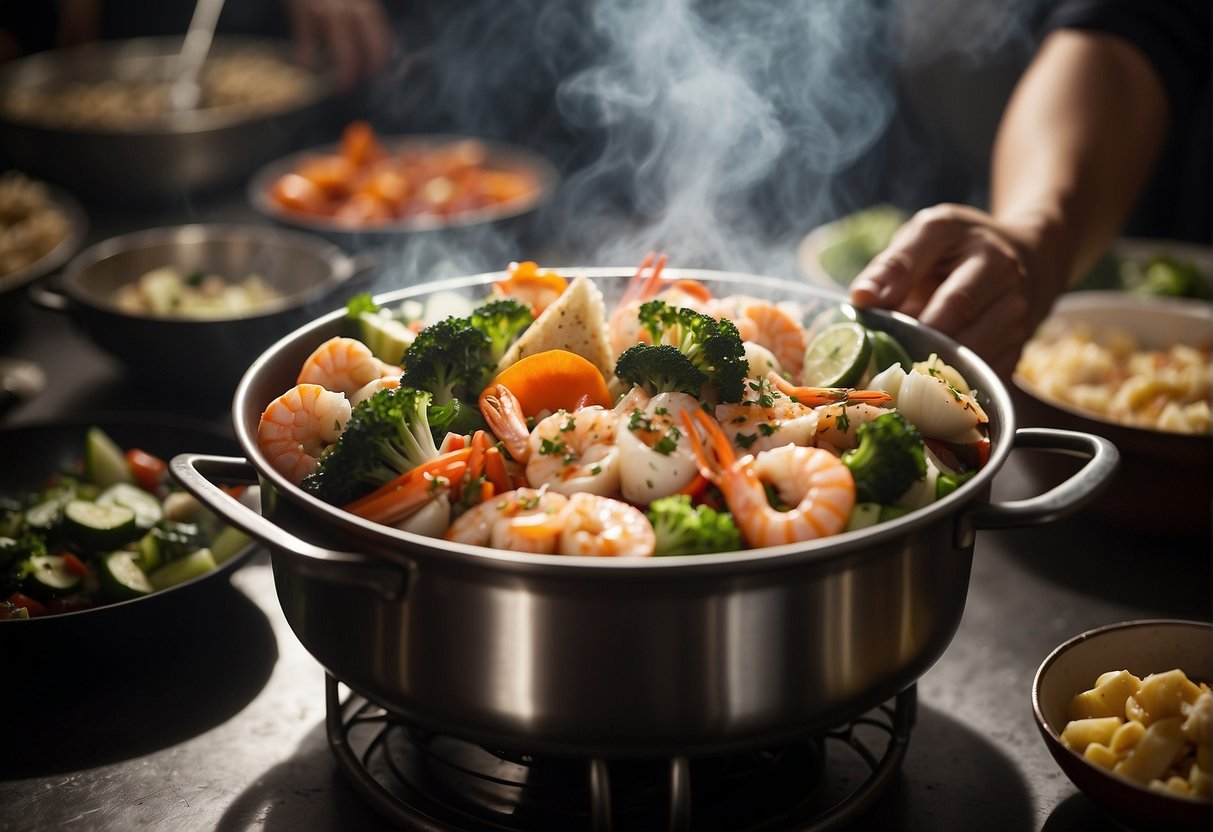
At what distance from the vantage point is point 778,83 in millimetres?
3871

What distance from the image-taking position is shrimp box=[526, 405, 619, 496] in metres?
1.37

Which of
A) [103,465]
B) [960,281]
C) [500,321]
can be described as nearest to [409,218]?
[103,465]

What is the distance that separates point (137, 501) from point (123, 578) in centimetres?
28

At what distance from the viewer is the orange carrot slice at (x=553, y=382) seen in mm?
1566

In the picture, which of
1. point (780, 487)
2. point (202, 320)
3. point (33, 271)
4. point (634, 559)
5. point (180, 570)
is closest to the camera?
point (634, 559)

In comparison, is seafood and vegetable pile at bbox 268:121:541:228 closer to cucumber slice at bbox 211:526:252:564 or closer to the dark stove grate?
cucumber slice at bbox 211:526:252:564

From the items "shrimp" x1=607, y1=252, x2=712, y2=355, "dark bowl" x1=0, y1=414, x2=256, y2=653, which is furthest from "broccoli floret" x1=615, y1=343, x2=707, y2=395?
"dark bowl" x1=0, y1=414, x2=256, y2=653

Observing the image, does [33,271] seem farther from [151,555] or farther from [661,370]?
[661,370]

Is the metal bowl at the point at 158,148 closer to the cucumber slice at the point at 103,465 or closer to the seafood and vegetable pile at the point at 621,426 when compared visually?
the cucumber slice at the point at 103,465

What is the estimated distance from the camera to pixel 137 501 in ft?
6.84

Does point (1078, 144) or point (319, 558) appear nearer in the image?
point (319, 558)

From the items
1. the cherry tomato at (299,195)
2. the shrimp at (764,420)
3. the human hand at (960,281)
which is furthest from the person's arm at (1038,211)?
the cherry tomato at (299,195)

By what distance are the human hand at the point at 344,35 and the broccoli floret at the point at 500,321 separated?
306 centimetres

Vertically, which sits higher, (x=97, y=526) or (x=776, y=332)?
(x=776, y=332)
